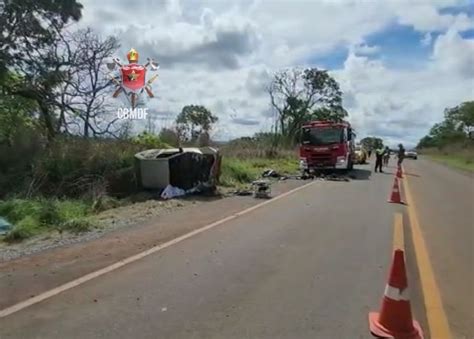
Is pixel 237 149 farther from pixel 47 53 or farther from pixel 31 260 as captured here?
pixel 31 260

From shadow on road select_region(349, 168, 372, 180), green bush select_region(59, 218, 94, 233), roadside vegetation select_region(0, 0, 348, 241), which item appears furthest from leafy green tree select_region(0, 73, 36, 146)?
shadow on road select_region(349, 168, 372, 180)

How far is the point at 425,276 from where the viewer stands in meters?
7.15

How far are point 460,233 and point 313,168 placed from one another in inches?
811

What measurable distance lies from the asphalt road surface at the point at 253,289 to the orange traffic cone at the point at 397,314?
0.18 meters

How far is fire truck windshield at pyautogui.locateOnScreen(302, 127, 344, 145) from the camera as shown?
3120cm

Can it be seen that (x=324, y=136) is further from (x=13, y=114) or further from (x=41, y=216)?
(x=41, y=216)

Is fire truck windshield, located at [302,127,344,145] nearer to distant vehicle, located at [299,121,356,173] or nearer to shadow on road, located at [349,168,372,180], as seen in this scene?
distant vehicle, located at [299,121,356,173]

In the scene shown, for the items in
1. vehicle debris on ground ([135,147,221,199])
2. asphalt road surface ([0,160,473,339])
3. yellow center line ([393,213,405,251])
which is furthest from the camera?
vehicle debris on ground ([135,147,221,199])

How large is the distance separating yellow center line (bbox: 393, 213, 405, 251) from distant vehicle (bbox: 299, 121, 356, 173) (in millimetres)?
17427

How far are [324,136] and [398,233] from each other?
2106 cm

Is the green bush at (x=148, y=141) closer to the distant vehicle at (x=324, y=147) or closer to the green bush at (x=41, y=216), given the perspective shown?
the green bush at (x=41, y=216)

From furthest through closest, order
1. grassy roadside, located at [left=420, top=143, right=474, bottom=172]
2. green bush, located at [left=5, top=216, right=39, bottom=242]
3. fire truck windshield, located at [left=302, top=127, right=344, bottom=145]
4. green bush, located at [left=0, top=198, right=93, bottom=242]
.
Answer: grassy roadside, located at [left=420, top=143, right=474, bottom=172], fire truck windshield, located at [left=302, top=127, right=344, bottom=145], green bush, located at [left=0, top=198, right=93, bottom=242], green bush, located at [left=5, top=216, right=39, bottom=242]

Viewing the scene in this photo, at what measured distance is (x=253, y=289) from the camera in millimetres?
6312

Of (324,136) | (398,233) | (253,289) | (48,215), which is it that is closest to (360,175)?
(324,136)
